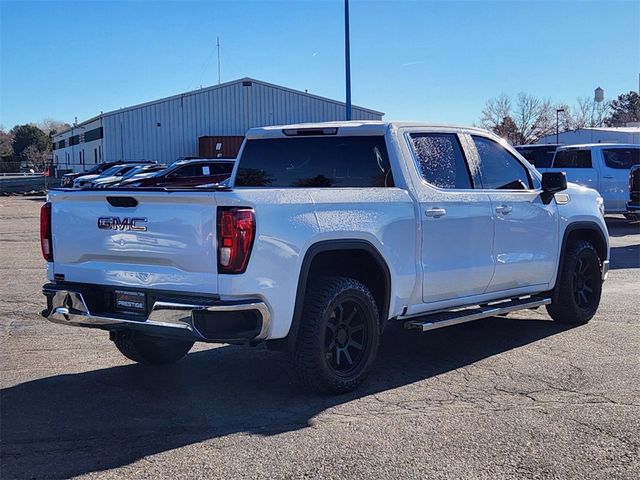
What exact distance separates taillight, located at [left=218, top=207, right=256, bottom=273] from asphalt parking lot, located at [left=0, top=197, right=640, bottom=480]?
41.7 inches

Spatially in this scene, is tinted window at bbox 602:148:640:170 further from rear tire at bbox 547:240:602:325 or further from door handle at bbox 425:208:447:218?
door handle at bbox 425:208:447:218

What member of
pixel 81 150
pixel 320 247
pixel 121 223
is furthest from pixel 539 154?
pixel 81 150

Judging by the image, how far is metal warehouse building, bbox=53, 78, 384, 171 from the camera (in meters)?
47.9

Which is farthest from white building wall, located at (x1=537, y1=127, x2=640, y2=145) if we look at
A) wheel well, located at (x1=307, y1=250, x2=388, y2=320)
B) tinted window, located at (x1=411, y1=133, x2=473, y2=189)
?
wheel well, located at (x1=307, y1=250, x2=388, y2=320)

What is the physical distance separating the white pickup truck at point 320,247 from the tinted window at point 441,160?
1 cm

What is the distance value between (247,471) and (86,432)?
1.25 meters

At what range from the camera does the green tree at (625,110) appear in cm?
6800

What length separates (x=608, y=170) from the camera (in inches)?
798

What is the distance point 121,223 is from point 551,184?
4216 millimetres

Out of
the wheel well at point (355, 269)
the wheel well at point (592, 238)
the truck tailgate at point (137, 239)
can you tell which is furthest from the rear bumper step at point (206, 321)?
the wheel well at point (592, 238)

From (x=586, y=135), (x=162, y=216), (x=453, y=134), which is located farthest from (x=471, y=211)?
A: (x=586, y=135)

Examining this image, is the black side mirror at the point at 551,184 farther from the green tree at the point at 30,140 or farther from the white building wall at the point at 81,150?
the green tree at the point at 30,140

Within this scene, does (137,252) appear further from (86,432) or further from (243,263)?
(86,432)

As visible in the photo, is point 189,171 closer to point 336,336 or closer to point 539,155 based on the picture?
point 539,155
